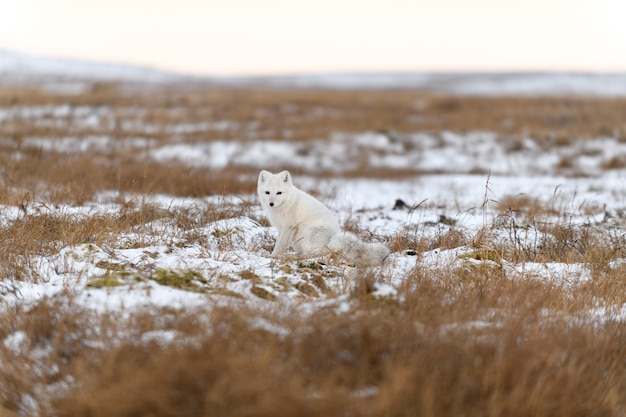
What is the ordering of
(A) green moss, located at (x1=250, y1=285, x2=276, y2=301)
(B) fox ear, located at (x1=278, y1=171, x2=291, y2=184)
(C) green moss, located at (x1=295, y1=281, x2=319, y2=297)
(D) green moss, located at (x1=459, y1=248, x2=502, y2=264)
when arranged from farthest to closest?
(B) fox ear, located at (x1=278, y1=171, x2=291, y2=184)
(D) green moss, located at (x1=459, y1=248, x2=502, y2=264)
(C) green moss, located at (x1=295, y1=281, x2=319, y2=297)
(A) green moss, located at (x1=250, y1=285, x2=276, y2=301)

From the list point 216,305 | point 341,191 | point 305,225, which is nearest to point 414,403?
point 216,305

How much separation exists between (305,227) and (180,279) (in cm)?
204

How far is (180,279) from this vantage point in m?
4.41

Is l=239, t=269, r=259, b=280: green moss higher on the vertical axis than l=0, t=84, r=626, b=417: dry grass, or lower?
higher

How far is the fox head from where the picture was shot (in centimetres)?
627

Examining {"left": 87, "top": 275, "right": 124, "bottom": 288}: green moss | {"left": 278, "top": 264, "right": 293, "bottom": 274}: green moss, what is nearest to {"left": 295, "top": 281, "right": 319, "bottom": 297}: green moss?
{"left": 278, "top": 264, "right": 293, "bottom": 274}: green moss

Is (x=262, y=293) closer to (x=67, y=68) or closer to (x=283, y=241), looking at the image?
(x=283, y=241)

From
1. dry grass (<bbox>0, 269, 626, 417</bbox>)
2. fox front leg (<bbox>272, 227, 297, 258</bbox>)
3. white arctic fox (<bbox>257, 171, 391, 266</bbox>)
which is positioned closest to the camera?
dry grass (<bbox>0, 269, 626, 417</bbox>)

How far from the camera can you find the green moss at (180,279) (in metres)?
4.31

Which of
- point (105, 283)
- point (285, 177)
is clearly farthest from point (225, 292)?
point (285, 177)

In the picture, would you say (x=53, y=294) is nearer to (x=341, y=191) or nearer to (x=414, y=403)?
(x=414, y=403)

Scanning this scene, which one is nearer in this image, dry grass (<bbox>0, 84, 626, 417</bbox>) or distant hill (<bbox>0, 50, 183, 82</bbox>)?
dry grass (<bbox>0, 84, 626, 417</bbox>)

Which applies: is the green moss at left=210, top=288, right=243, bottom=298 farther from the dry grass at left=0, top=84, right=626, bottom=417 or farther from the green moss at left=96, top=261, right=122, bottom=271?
the green moss at left=96, top=261, right=122, bottom=271

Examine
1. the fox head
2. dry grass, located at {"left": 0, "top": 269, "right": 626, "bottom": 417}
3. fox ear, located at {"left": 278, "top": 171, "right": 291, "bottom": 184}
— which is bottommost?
dry grass, located at {"left": 0, "top": 269, "right": 626, "bottom": 417}
